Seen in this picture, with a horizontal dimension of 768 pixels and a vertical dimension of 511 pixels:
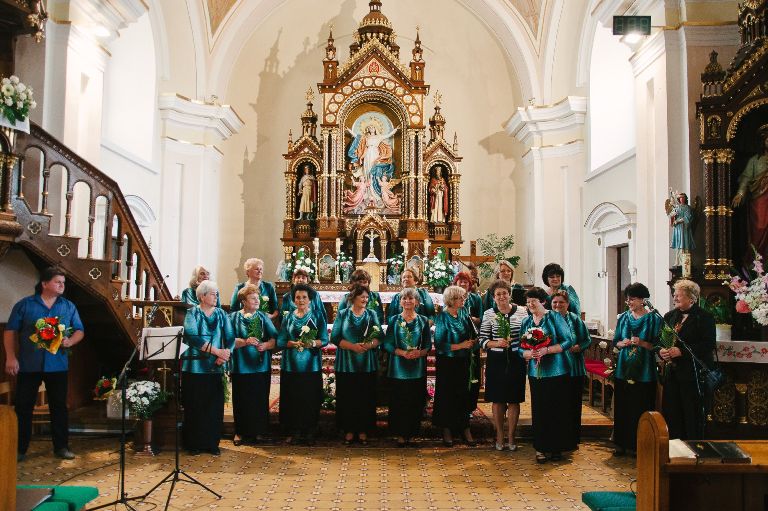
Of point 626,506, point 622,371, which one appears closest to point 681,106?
→ point 622,371

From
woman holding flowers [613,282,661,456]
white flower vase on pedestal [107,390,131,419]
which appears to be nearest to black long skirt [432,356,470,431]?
woman holding flowers [613,282,661,456]

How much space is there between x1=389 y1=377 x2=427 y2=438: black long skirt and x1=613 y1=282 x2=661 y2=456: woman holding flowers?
73.9 inches

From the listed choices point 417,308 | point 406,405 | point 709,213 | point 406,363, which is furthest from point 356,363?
point 709,213

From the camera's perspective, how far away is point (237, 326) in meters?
6.73

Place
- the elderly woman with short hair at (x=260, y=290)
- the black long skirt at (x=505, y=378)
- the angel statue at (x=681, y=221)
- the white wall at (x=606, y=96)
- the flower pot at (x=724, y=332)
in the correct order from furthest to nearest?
the white wall at (x=606, y=96)
the angel statue at (x=681, y=221)
the elderly woman with short hair at (x=260, y=290)
the flower pot at (x=724, y=332)
the black long skirt at (x=505, y=378)

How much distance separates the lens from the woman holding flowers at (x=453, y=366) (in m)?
6.78

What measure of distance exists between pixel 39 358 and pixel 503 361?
412cm

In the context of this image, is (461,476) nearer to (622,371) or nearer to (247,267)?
(622,371)

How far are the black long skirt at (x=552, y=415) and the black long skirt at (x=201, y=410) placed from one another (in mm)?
2892

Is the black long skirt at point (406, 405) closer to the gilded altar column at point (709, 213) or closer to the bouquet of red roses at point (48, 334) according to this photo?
the bouquet of red roses at point (48, 334)

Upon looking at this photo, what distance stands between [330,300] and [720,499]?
9.33m

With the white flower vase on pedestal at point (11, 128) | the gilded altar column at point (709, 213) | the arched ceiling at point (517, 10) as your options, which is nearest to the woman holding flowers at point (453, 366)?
the gilded altar column at point (709, 213)

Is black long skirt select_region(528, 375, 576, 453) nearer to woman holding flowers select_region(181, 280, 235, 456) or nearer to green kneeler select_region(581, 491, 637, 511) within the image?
green kneeler select_region(581, 491, 637, 511)

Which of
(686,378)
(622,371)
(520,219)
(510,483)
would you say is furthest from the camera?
(520,219)
